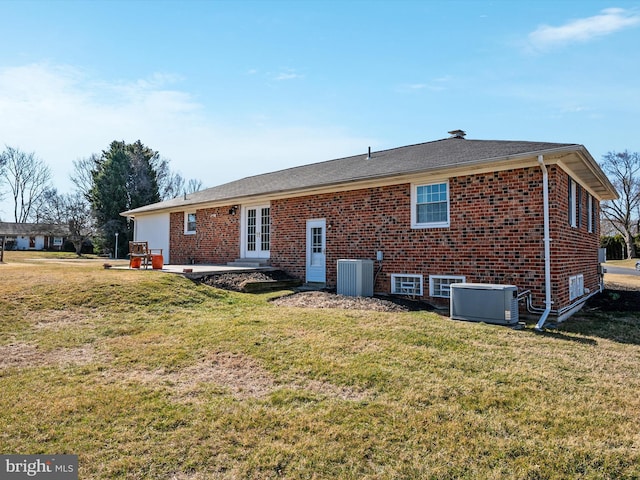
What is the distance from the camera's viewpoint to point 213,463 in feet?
9.87

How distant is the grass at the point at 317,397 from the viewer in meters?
3.01

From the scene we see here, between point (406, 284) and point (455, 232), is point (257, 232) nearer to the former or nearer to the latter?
point (406, 284)

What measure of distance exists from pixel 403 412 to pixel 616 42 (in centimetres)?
864

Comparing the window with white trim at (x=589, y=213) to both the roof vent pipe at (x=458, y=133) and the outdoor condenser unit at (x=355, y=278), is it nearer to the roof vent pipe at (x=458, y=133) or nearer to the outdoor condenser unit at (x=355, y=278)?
the roof vent pipe at (x=458, y=133)

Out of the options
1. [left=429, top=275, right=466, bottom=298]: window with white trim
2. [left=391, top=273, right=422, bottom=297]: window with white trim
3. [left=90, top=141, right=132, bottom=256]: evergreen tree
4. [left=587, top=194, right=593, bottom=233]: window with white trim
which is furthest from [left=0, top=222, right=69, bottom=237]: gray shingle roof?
[left=587, top=194, right=593, bottom=233]: window with white trim

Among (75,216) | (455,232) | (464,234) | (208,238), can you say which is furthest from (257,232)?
(75,216)

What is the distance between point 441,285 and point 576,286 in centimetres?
364

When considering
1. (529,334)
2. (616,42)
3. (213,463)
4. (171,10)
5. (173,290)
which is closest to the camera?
(213,463)

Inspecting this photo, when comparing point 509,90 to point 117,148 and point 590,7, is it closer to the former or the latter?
point 590,7

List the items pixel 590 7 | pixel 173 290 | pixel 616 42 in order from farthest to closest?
1. pixel 173 290
2. pixel 616 42
3. pixel 590 7

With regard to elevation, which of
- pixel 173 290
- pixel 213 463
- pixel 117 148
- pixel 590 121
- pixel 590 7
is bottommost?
pixel 213 463

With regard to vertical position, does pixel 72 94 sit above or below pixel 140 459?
above

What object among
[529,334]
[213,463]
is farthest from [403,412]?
[529,334]

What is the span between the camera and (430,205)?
396 inches
